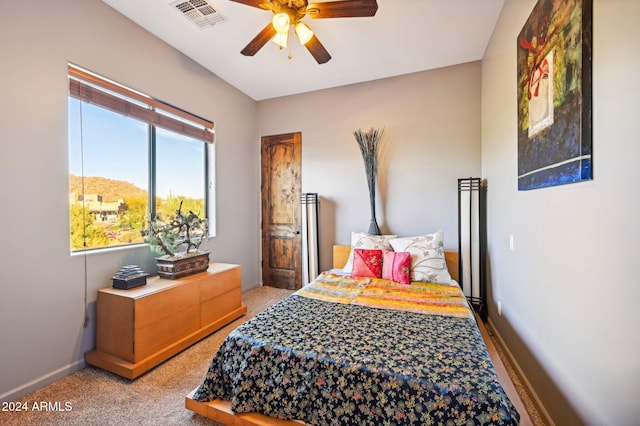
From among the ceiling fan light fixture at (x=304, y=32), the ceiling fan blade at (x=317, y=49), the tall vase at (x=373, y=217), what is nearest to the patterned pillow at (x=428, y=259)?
the tall vase at (x=373, y=217)

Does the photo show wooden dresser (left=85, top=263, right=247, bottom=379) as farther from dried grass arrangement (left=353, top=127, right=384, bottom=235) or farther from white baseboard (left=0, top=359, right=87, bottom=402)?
dried grass arrangement (left=353, top=127, right=384, bottom=235)

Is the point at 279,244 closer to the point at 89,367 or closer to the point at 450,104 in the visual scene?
the point at 89,367

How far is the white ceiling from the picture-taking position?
7.53 feet

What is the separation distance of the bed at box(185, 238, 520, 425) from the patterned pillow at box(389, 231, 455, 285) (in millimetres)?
618

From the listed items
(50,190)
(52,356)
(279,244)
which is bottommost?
(52,356)

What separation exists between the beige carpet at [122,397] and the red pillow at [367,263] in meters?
1.64

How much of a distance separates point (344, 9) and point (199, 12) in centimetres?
138

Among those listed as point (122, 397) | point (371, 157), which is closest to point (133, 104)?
point (122, 397)

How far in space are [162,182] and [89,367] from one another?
1.78 metres

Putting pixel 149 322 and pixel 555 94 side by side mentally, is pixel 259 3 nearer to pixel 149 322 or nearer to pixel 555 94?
pixel 555 94

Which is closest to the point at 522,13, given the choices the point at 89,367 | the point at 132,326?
the point at 132,326

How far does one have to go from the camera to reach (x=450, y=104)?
3232 mm

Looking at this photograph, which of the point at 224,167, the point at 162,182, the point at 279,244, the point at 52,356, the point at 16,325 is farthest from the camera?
the point at 279,244

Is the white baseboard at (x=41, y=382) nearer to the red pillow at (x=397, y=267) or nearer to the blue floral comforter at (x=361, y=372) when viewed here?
the blue floral comforter at (x=361, y=372)
